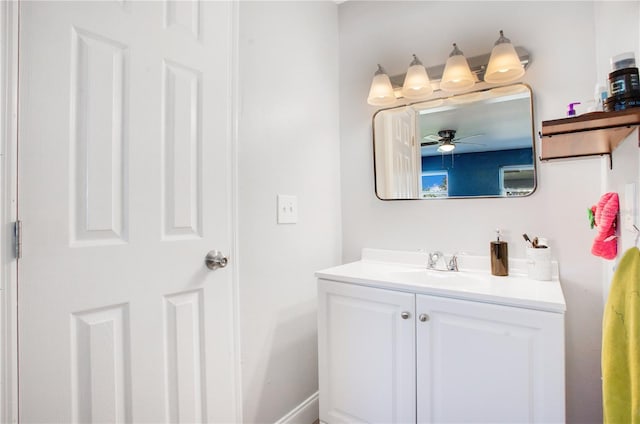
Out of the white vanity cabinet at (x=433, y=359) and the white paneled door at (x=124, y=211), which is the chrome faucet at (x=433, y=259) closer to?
the white vanity cabinet at (x=433, y=359)

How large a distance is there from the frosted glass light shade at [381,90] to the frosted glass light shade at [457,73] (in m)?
0.28

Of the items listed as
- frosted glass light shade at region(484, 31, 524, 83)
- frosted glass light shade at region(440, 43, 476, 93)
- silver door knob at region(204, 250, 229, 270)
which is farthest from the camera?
frosted glass light shade at region(440, 43, 476, 93)

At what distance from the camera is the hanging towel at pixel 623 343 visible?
0.63 metres

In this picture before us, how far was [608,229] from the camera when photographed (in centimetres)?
100

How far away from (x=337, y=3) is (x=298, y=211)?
130cm

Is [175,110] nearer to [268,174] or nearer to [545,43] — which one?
[268,174]

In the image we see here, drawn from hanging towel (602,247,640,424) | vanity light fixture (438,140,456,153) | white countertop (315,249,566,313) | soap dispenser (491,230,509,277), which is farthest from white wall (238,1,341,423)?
hanging towel (602,247,640,424)

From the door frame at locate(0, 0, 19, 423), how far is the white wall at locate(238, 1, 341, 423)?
71cm

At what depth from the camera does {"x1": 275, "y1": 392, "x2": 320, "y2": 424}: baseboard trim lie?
160 cm

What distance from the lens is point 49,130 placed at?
895 millimetres

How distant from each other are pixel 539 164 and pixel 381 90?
824 millimetres

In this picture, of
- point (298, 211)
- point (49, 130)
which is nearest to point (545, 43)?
point (298, 211)

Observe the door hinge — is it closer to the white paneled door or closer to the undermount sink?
the white paneled door

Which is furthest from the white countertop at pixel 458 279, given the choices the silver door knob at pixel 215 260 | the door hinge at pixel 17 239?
the door hinge at pixel 17 239
